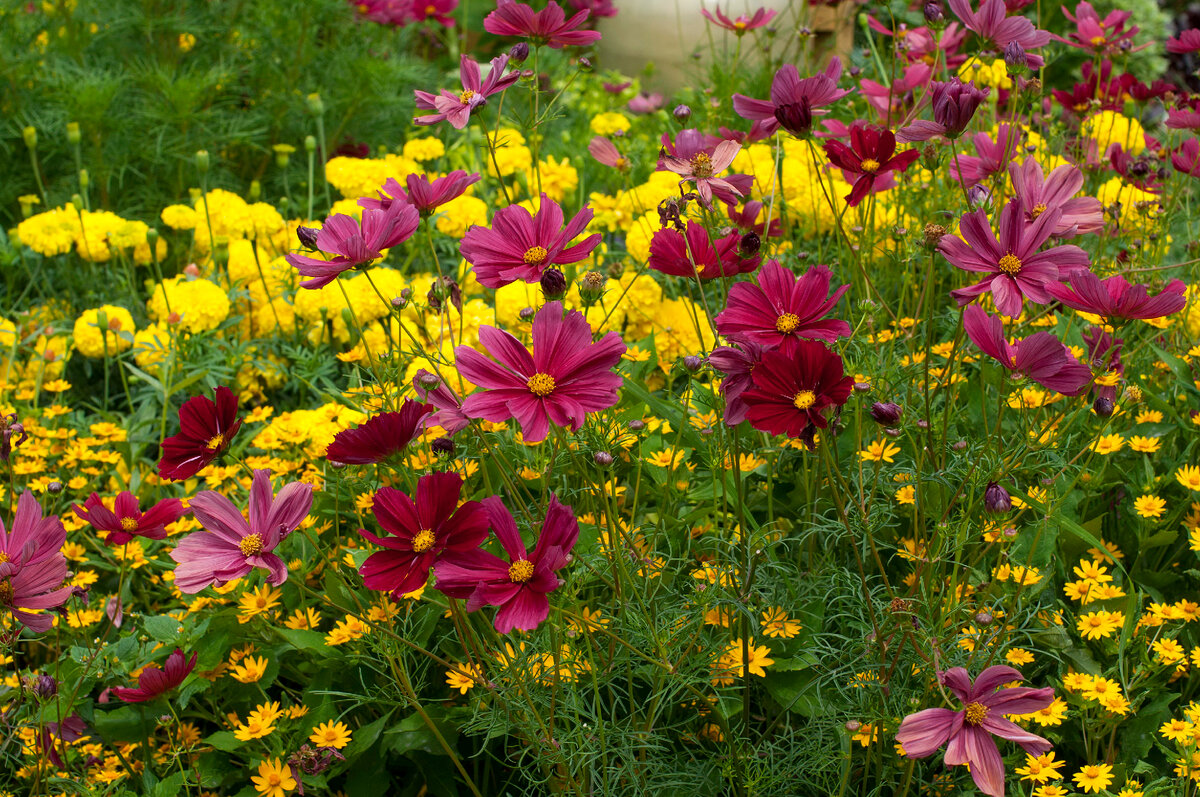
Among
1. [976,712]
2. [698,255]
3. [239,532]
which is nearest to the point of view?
[976,712]

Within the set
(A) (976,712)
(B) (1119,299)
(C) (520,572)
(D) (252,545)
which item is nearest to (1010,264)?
(B) (1119,299)

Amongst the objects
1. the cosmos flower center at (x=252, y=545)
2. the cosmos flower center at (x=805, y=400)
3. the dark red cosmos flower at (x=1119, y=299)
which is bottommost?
the cosmos flower center at (x=252, y=545)

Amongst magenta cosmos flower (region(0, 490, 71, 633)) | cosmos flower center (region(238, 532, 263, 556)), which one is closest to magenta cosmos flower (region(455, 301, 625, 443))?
cosmos flower center (region(238, 532, 263, 556))

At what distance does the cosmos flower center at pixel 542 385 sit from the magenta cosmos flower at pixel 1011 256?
0.41 m

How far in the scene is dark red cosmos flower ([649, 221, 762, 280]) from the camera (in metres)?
1.10

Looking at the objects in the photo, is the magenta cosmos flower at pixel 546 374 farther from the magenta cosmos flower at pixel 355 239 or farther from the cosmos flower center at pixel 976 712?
the cosmos flower center at pixel 976 712

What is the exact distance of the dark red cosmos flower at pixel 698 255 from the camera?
3.62 ft

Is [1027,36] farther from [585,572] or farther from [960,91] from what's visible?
[585,572]

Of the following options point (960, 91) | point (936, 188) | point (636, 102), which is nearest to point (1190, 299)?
point (936, 188)

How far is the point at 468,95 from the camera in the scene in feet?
3.83

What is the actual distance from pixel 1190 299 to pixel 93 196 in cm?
292

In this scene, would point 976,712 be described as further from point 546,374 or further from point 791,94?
point 791,94

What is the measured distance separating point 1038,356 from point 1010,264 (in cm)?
10

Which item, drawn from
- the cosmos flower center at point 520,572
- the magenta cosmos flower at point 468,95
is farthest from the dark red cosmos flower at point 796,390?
the magenta cosmos flower at point 468,95
